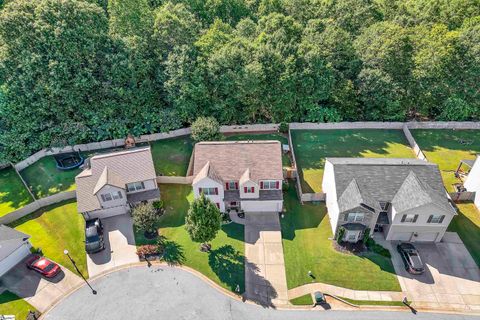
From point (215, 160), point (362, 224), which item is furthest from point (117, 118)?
point (362, 224)

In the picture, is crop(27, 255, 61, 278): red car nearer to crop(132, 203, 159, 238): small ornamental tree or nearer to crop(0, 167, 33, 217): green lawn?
crop(132, 203, 159, 238): small ornamental tree

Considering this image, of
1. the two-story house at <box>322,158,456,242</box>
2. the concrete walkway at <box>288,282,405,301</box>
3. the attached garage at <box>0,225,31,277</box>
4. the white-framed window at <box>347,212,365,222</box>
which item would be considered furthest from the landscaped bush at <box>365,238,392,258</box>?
the attached garage at <box>0,225,31,277</box>

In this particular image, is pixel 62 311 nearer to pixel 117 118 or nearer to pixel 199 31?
pixel 117 118

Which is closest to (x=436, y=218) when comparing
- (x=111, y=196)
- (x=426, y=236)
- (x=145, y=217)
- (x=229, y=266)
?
(x=426, y=236)

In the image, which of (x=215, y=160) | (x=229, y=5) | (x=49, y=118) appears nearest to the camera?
(x=215, y=160)

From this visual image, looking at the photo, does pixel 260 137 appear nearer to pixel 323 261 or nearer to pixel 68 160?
A: pixel 323 261

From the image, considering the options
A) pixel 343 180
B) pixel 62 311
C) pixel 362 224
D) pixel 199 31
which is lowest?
pixel 62 311

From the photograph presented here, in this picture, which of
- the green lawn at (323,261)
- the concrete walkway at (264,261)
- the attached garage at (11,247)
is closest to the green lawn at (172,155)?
the concrete walkway at (264,261)
